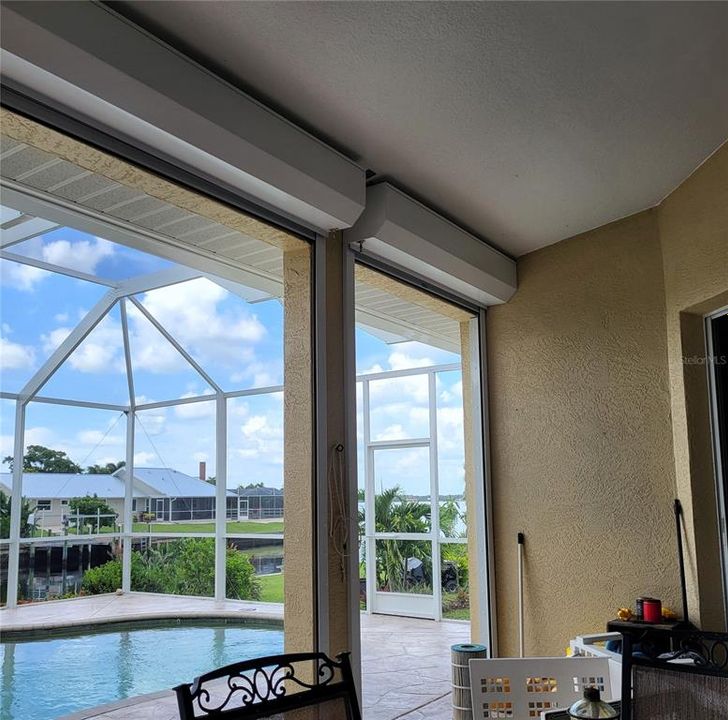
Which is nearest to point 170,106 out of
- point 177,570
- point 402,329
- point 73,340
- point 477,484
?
point 73,340

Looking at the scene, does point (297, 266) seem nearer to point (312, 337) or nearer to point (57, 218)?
point (312, 337)

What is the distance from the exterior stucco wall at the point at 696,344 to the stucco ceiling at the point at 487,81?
201mm

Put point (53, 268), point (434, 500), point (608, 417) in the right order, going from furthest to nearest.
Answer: point (434, 500) < point (608, 417) < point (53, 268)

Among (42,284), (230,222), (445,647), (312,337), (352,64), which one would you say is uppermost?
(352,64)

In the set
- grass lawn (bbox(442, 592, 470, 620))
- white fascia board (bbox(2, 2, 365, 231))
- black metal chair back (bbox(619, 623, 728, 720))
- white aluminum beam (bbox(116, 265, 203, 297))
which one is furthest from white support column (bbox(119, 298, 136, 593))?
grass lawn (bbox(442, 592, 470, 620))

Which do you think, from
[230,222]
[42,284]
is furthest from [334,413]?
[42,284]

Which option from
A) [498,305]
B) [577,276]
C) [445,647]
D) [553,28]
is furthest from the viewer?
[445,647]

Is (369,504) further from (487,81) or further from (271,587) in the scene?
(487,81)

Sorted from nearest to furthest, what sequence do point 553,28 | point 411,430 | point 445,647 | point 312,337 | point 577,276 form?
point 553,28 < point 312,337 < point 577,276 < point 445,647 < point 411,430

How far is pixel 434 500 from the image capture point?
823 cm

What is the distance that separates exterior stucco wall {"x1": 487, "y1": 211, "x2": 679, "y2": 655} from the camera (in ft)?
14.1

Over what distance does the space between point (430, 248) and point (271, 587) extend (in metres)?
2.03

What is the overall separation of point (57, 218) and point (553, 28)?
7.40ft

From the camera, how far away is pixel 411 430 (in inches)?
335
